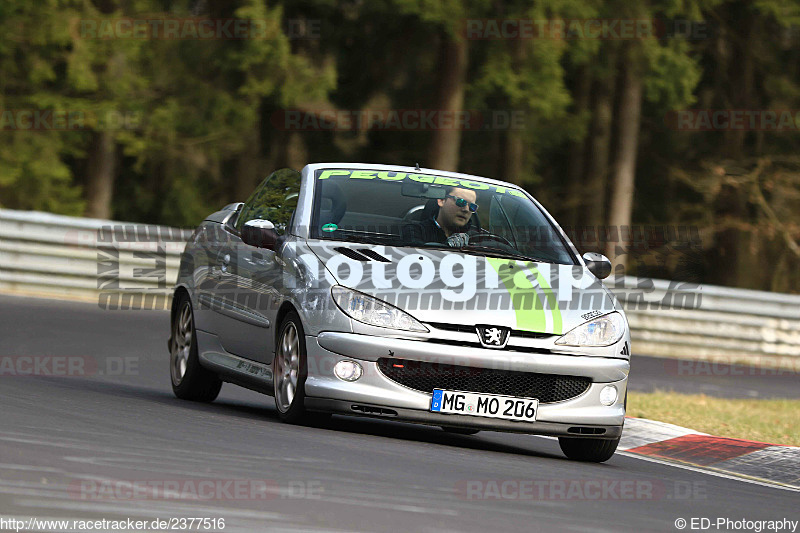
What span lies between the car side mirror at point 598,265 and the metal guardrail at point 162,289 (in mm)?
9362

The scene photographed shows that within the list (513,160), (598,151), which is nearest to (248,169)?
(513,160)

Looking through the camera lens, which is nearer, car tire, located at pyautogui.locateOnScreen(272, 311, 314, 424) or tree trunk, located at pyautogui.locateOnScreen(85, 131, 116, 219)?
car tire, located at pyautogui.locateOnScreen(272, 311, 314, 424)

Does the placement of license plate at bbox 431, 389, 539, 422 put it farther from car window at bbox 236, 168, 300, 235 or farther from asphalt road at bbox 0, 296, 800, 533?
car window at bbox 236, 168, 300, 235

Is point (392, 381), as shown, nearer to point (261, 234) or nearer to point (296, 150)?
point (261, 234)

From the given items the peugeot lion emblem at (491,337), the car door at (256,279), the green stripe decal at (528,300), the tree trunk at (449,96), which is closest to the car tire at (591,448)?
the green stripe decal at (528,300)

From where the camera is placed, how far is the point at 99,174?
2992 centimetres

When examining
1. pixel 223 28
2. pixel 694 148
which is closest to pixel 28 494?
pixel 223 28

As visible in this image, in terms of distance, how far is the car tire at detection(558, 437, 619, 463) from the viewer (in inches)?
361

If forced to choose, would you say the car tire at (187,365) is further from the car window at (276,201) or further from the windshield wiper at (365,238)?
the windshield wiper at (365,238)

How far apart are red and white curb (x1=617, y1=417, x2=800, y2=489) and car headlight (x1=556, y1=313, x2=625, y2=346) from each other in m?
1.49

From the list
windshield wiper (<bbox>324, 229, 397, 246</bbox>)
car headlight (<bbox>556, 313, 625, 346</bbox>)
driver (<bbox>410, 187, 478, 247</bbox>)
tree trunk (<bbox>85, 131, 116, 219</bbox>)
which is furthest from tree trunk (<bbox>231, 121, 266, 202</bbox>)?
car headlight (<bbox>556, 313, 625, 346</bbox>)

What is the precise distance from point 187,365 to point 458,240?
2.37 meters

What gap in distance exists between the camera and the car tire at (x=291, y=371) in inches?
340

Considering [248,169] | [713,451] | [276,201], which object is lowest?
[248,169]
